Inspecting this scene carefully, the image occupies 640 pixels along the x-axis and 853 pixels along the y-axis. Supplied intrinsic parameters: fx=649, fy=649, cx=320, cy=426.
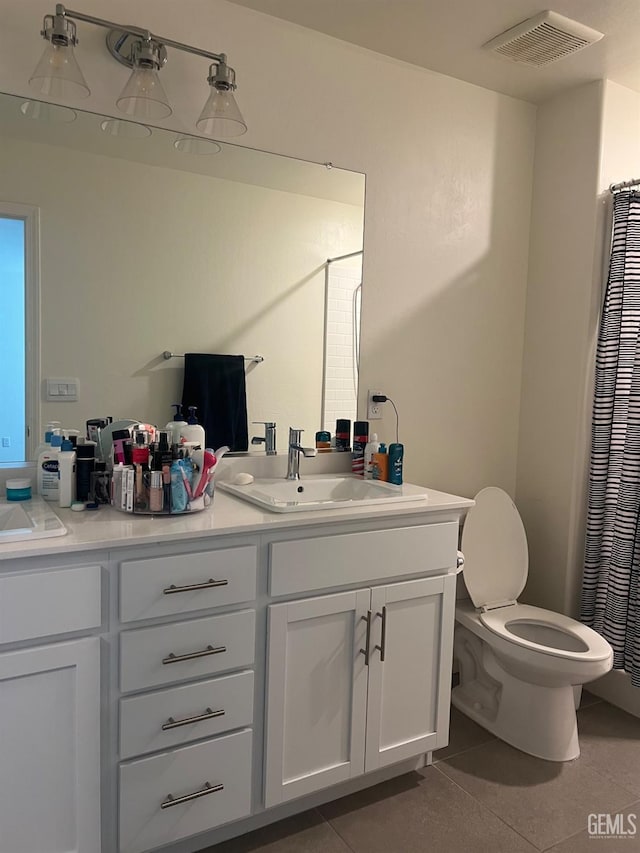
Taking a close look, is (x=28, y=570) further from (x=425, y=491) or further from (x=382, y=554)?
(x=425, y=491)

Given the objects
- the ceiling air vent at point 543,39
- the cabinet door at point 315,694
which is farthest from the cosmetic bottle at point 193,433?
the ceiling air vent at point 543,39

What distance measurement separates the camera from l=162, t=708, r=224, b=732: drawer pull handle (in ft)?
5.18

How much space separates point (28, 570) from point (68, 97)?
1.28 metres

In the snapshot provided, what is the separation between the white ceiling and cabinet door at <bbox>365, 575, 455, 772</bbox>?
1.80m

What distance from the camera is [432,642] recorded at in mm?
2053

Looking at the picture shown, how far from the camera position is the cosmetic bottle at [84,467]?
1.75 metres

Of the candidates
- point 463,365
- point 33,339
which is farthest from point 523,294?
point 33,339

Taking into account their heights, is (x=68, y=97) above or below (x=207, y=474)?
above

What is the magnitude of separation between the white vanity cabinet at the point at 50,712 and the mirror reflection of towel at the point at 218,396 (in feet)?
2.51

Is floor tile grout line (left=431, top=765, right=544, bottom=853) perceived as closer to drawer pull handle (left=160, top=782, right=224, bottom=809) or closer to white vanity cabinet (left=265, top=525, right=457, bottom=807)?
white vanity cabinet (left=265, top=525, right=457, bottom=807)

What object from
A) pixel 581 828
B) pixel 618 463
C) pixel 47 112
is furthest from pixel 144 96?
pixel 581 828

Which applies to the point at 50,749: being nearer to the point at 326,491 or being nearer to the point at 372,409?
the point at 326,491

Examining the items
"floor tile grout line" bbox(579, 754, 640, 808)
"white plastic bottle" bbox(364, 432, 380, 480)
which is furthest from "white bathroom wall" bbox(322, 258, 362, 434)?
"floor tile grout line" bbox(579, 754, 640, 808)

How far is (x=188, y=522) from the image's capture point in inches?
64.2
